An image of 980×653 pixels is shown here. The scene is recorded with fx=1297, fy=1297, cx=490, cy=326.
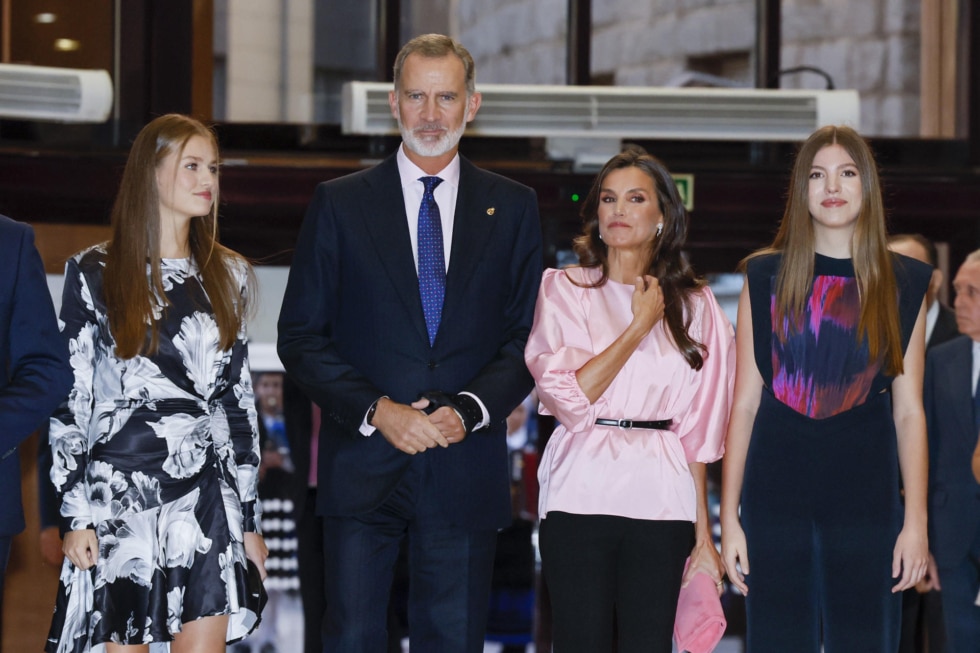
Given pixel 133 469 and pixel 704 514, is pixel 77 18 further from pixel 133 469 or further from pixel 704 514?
pixel 704 514

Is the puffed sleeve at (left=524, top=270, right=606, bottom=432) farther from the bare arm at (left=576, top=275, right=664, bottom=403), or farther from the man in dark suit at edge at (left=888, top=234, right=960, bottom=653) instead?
the man in dark suit at edge at (left=888, top=234, right=960, bottom=653)

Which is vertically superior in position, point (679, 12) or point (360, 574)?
point (679, 12)

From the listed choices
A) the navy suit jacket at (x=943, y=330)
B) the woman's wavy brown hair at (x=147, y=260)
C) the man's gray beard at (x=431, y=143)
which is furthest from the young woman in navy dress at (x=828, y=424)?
the navy suit jacket at (x=943, y=330)

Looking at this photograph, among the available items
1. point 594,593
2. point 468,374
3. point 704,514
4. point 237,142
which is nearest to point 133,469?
point 468,374

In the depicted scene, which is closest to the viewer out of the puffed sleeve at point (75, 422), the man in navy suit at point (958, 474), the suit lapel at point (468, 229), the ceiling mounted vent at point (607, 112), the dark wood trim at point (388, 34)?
the puffed sleeve at point (75, 422)

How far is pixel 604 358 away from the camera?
2.89 metres

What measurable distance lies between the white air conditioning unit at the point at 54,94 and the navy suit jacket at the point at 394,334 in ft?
6.80

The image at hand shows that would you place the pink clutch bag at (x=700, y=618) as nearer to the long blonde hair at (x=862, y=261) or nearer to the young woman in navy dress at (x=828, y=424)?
the young woman in navy dress at (x=828, y=424)

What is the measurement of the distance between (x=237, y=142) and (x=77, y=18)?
79 centimetres

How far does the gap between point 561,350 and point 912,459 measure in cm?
83

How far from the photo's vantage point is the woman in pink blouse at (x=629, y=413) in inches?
114

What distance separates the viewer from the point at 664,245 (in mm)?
3098

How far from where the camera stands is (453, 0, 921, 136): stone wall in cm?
550

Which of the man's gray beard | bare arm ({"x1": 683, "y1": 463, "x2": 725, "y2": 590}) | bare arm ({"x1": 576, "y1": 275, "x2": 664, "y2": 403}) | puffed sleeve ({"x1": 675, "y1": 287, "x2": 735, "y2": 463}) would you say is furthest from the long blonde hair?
the man's gray beard
